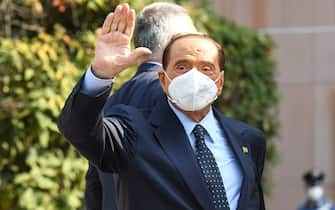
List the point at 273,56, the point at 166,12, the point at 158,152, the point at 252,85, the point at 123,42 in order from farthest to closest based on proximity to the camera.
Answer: the point at 273,56, the point at 252,85, the point at 166,12, the point at 158,152, the point at 123,42

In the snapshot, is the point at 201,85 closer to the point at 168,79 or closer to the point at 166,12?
the point at 168,79

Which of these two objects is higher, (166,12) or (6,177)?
(166,12)

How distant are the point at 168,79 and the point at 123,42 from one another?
33 centimetres

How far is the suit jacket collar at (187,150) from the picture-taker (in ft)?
11.4

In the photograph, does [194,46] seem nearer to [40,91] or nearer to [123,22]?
[123,22]

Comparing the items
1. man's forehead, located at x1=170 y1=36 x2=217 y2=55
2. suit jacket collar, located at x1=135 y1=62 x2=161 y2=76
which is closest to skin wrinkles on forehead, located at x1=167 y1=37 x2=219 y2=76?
man's forehead, located at x1=170 y1=36 x2=217 y2=55

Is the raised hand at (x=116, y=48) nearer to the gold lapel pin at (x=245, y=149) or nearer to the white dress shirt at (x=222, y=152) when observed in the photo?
the white dress shirt at (x=222, y=152)

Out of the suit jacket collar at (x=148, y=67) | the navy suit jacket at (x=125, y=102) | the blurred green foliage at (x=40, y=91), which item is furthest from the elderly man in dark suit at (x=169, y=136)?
the blurred green foliage at (x=40, y=91)

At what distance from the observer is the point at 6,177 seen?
18.4 feet

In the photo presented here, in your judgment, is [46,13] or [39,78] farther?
[46,13]

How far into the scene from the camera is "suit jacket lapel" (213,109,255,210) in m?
3.58

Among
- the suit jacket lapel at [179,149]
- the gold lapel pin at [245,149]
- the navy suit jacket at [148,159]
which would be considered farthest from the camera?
the gold lapel pin at [245,149]

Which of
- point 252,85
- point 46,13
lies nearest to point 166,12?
point 46,13

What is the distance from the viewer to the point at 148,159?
137 inches
